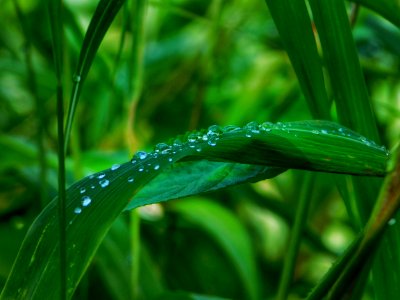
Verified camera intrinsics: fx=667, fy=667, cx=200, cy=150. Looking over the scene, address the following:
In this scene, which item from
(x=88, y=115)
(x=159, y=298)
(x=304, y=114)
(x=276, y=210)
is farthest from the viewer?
(x=88, y=115)

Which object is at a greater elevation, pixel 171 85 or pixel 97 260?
pixel 171 85

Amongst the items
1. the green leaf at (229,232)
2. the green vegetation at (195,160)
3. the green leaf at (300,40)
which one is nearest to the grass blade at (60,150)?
the green vegetation at (195,160)

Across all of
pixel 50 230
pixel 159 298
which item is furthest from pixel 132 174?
pixel 159 298

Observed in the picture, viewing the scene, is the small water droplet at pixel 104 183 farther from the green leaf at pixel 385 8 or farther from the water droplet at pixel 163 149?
the green leaf at pixel 385 8

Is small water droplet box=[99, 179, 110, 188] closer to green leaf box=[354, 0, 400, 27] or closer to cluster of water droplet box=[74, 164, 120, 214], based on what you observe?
Result: cluster of water droplet box=[74, 164, 120, 214]

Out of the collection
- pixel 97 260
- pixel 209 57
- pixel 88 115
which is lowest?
pixel 97 260

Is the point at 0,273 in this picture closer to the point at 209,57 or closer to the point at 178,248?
the point at 178,248

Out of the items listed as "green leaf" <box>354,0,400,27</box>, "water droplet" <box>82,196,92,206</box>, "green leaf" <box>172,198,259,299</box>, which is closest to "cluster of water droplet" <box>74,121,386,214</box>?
"water droplet" <box>82,196,92,206</box>

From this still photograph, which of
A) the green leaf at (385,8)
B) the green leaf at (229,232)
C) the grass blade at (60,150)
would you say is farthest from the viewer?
the green leaf at (229,232)
